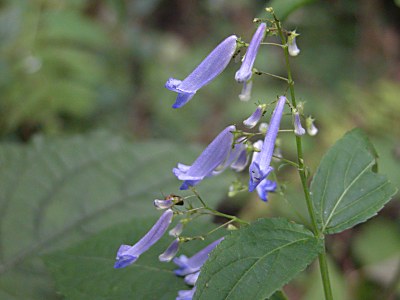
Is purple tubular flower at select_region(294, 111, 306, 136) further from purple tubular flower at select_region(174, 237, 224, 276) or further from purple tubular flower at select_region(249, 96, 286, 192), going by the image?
purple tubular flower at select_region(174, 237, 224, 276)

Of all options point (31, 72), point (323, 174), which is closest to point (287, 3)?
point (323, 174)

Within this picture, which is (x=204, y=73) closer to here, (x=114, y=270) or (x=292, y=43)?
(x=292, y=43)

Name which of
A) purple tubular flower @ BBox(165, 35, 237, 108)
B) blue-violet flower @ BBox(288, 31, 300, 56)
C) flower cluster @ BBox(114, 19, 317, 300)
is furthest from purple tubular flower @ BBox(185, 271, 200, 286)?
blue-violet flower @ BBox(288, 31, 300, 56)

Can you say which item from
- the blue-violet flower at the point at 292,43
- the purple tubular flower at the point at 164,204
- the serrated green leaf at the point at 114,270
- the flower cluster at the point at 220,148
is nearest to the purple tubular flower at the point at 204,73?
the flower cluster at the point at 220,148

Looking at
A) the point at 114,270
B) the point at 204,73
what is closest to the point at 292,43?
the point at 204,73

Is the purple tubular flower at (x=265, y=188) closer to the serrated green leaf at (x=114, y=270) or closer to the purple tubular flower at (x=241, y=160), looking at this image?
the purple tubular flower at (x=241, y=160)

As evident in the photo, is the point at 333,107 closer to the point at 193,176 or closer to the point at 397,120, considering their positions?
the point at 397,120
